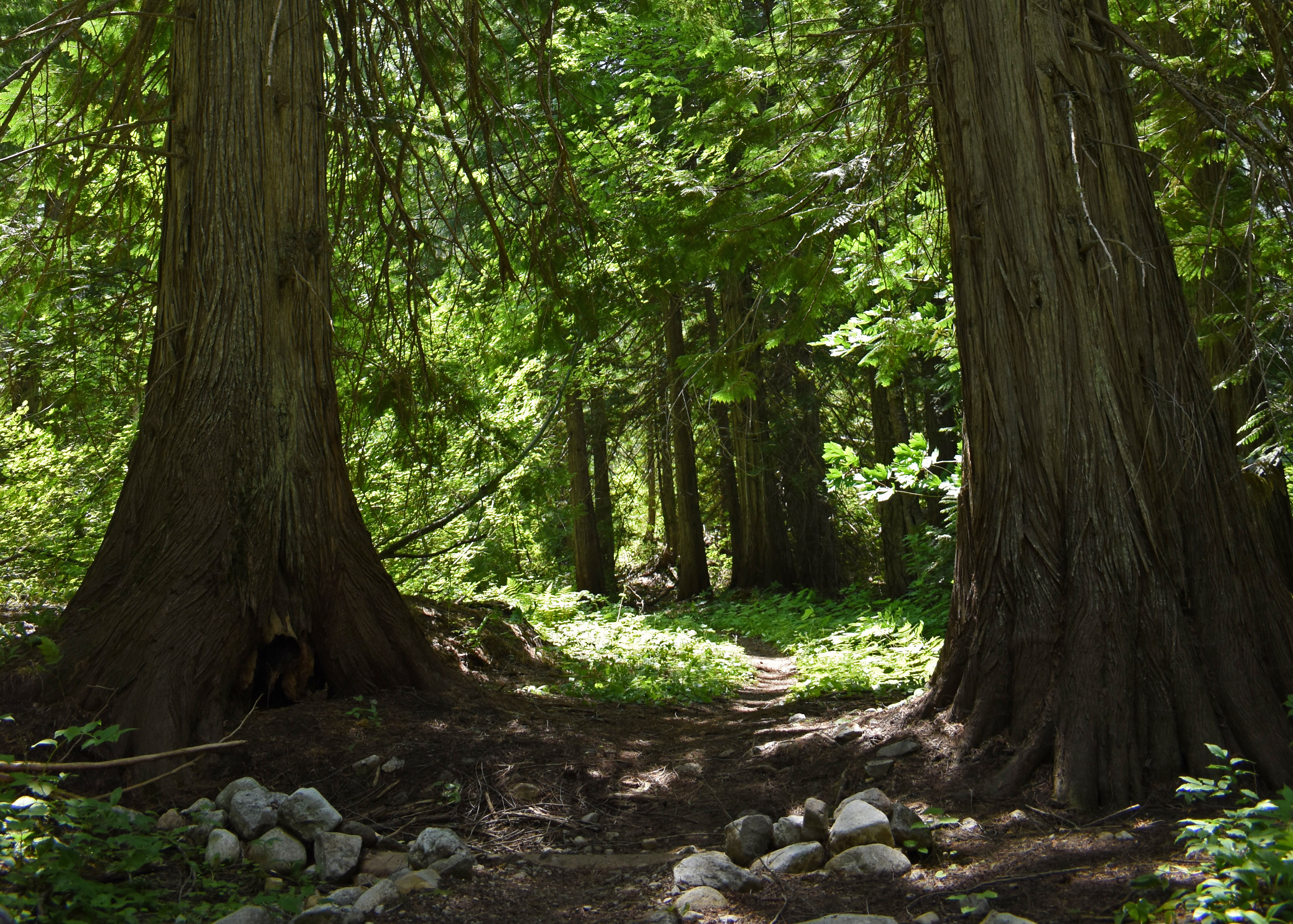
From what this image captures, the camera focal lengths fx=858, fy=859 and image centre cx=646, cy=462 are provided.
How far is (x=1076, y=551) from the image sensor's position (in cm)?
369

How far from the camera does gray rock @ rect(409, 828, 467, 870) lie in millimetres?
3238

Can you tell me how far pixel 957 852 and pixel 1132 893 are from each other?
0.67m

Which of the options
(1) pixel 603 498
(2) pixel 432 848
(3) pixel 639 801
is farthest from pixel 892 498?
(2) pixel 432 848

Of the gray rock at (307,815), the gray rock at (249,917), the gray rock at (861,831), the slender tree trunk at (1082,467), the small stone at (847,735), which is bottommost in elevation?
the gray rock at (861,831)

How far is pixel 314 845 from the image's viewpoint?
324 cm

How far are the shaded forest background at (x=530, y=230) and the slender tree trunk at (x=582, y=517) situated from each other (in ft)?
17.8

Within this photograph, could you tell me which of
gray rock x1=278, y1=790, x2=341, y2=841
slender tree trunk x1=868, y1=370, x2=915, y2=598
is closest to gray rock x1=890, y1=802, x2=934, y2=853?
gray rock x1=278, y1=790, x2=341, y2=841

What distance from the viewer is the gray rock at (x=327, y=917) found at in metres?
2.58

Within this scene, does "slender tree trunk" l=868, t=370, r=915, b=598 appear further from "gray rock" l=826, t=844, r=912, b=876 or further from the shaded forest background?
"gray rock" l=826, t=844, r=912, b=876

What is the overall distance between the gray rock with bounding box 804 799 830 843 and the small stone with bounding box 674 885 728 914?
0.52m

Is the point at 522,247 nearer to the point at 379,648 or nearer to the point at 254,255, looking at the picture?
the point at 254,255

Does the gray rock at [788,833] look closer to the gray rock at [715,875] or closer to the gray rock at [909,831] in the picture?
the gray rock at [715,875]

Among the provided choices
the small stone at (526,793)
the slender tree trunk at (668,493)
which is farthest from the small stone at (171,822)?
the slender tree trunk at (668,493)

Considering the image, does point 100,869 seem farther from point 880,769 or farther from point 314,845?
point 880,769
